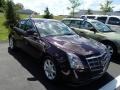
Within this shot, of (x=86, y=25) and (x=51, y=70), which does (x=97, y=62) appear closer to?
(x=51, y=70)

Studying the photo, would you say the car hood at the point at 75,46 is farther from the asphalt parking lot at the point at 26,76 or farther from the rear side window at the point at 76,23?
the rear side window at the point at 76,23

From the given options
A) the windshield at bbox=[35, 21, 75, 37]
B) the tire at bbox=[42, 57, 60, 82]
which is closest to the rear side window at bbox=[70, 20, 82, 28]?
the windshield at bbox=[35, 21, 75, 37]

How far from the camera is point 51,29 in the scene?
651 centimetres

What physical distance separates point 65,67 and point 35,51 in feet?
5.52

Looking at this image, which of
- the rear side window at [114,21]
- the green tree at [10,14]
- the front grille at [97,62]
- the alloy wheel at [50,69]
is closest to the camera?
the front grille at [97,62]

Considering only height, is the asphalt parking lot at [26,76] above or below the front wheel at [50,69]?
below

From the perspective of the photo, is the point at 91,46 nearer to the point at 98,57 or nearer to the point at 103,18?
the point at 98,57

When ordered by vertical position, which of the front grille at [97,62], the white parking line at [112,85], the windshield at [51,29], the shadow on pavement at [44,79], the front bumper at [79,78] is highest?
the windshield at [51,29]

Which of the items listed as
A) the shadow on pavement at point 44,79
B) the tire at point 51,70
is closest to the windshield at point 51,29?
the tire at point 51,70

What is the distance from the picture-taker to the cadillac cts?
470 centimetres

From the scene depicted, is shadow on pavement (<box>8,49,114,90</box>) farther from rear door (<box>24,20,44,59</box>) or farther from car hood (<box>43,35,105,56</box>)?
car hood (<box>43,35,105,56</box>)

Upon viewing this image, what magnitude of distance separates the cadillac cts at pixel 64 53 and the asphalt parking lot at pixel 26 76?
0.94 feet

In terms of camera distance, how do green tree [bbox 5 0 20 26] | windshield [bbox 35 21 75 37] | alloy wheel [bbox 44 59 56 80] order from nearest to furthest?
alloy wheel [bbox 44 59 56 80] → windshield [bbox 35 21 75 37] → green tree [bbox 5 0 20 26]

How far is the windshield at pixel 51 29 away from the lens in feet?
20.6
